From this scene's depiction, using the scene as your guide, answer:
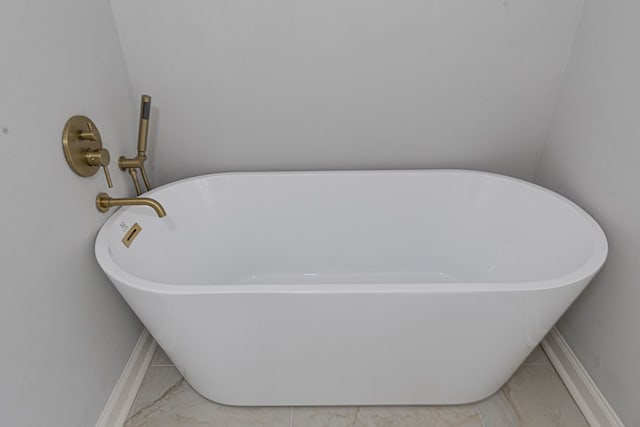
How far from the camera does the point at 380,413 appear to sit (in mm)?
1350

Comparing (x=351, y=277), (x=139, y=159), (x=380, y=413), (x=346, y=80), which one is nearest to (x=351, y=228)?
(x=351, y=277)

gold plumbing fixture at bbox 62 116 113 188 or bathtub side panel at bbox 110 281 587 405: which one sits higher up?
gold plumbing fixture at bbox 62 116 113 188

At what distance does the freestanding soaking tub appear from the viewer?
1044 millimetres

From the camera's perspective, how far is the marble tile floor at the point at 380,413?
4.35ft

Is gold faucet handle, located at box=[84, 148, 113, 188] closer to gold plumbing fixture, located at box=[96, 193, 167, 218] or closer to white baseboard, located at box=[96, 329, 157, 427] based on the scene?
gold plumbing fixture, located at box=[96, 193, 167, 218]

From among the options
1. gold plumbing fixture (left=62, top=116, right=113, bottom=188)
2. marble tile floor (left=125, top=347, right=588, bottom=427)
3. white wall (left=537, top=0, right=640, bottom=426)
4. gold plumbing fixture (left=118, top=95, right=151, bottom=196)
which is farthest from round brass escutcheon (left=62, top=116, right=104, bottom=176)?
white wall (left=537, top=0, right=640, bottom=426)

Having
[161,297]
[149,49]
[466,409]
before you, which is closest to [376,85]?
[149,49]

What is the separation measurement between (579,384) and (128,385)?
5.08 ft

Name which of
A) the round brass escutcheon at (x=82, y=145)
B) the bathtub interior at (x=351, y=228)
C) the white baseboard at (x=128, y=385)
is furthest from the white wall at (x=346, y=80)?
the white baseboard at (x=128, y=385)

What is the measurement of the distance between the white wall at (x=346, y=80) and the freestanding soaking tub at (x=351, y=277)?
148 mm

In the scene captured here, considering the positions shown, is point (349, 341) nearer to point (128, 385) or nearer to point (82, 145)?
point (128, 385)

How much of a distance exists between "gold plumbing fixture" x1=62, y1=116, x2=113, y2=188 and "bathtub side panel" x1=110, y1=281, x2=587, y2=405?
0.40 m

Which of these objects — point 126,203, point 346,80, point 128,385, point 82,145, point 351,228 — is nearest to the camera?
point 82,145

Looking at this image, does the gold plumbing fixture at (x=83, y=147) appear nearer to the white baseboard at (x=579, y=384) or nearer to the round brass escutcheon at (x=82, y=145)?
the round brass escutcheon at (x=82, y=145)
